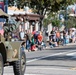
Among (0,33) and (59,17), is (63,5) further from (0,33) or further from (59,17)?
(0,33)

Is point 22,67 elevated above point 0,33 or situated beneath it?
situated beneath

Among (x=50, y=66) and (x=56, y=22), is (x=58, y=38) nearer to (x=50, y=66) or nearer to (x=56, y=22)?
(x=56, y=22)

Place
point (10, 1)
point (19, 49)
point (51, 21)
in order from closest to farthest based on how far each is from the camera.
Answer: point (19, 49) → point (10, 1) → point (51, 21)

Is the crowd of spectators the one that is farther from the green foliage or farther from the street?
the street

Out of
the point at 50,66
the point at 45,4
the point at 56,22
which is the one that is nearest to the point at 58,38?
the point at 45,4

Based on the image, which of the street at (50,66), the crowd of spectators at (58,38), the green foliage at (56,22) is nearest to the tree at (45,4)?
the crowd of spectators at (58,38)

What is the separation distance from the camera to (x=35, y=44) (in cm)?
3431

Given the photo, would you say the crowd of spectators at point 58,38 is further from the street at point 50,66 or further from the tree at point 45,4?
the street at point 50,66

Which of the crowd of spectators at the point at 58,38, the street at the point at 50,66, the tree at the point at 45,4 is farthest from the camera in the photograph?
the tree at the point at 45,4

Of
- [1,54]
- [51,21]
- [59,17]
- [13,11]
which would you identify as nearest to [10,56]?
[1,54]

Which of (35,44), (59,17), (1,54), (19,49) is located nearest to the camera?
(1,54)

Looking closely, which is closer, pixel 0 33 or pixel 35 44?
pixel 0 33

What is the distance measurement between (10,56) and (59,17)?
52997 mm

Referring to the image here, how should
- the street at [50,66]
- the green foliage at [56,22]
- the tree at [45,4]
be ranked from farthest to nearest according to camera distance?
the green foliage at [56,22], the tree at [45,4], the street at [50,66]
